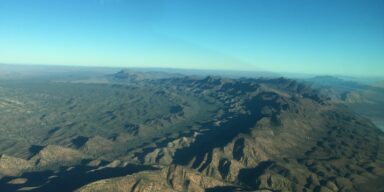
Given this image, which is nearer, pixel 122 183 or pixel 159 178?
pixel 122 183

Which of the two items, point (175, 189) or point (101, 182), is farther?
point (175, 189)

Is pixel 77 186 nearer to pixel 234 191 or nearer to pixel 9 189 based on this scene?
pixel 9 189

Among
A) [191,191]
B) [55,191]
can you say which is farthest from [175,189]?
[55,191]

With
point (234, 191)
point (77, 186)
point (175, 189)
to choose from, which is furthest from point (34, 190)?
point (234, 191)

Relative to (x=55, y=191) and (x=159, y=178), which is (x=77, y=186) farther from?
(x=159, y=178)

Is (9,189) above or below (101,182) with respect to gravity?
below

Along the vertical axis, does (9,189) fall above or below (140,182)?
below

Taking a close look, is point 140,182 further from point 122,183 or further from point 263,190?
point 263,190

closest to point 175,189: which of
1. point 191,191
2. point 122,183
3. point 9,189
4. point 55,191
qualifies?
point 191,191
